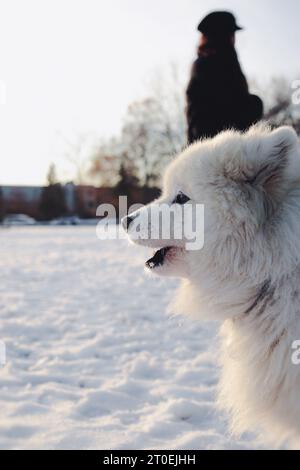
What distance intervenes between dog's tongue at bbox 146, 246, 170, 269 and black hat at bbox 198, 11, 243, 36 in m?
1.93

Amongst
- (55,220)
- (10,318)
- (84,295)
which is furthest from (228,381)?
(55,220)

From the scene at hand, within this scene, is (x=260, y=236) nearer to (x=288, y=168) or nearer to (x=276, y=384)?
(x=288, y=168)

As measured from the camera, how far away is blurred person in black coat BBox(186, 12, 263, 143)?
135 inches

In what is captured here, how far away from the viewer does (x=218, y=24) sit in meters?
3.41

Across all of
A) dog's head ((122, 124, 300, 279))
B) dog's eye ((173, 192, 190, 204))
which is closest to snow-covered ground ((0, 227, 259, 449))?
dog's head ((122, 124, 300, 279))

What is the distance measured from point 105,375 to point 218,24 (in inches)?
110

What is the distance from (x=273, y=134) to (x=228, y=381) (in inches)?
47.9

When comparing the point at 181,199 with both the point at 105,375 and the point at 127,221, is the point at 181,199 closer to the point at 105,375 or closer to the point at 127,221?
the point at 127,221

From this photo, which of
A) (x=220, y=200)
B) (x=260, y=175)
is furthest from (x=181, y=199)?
(x=260, y=175)

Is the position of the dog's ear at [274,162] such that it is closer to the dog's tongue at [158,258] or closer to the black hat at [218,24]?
the dog's tongue at [158,258]

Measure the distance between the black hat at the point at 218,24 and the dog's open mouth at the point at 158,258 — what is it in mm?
1931

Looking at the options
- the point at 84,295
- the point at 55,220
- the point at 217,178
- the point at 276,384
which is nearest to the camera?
the point at 276,384

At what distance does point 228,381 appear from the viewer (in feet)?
7.53

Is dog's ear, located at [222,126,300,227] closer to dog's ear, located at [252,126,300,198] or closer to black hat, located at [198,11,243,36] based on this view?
dog's ear, located at [252,126,300,198]
